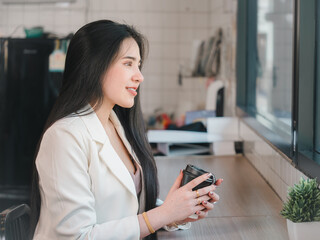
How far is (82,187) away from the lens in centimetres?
133

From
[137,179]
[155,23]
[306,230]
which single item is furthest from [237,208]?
[155,23]

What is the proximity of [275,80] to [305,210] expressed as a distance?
2.23 m

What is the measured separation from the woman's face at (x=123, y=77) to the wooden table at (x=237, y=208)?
0.46 metres

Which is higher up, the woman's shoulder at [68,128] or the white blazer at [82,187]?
the woman's shoulder at [68,128]

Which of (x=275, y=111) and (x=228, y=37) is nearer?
(x=275, y=111)

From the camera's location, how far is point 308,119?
176 centimetres

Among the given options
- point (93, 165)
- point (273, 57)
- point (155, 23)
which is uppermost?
point (155, 23)

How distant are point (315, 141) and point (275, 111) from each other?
1381 millimetres

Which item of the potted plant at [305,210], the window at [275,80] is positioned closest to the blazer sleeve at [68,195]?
the potted plant at [305,210]

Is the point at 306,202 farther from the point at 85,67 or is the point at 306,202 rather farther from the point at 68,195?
the point at 85,67

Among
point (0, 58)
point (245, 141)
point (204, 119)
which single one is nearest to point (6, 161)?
point (0, 58)

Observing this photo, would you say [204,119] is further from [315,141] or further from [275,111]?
[315,141]

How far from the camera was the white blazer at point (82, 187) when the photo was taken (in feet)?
4.27

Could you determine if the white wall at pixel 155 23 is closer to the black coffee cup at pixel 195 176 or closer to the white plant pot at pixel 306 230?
the black coffee cup at pixel 195 176
